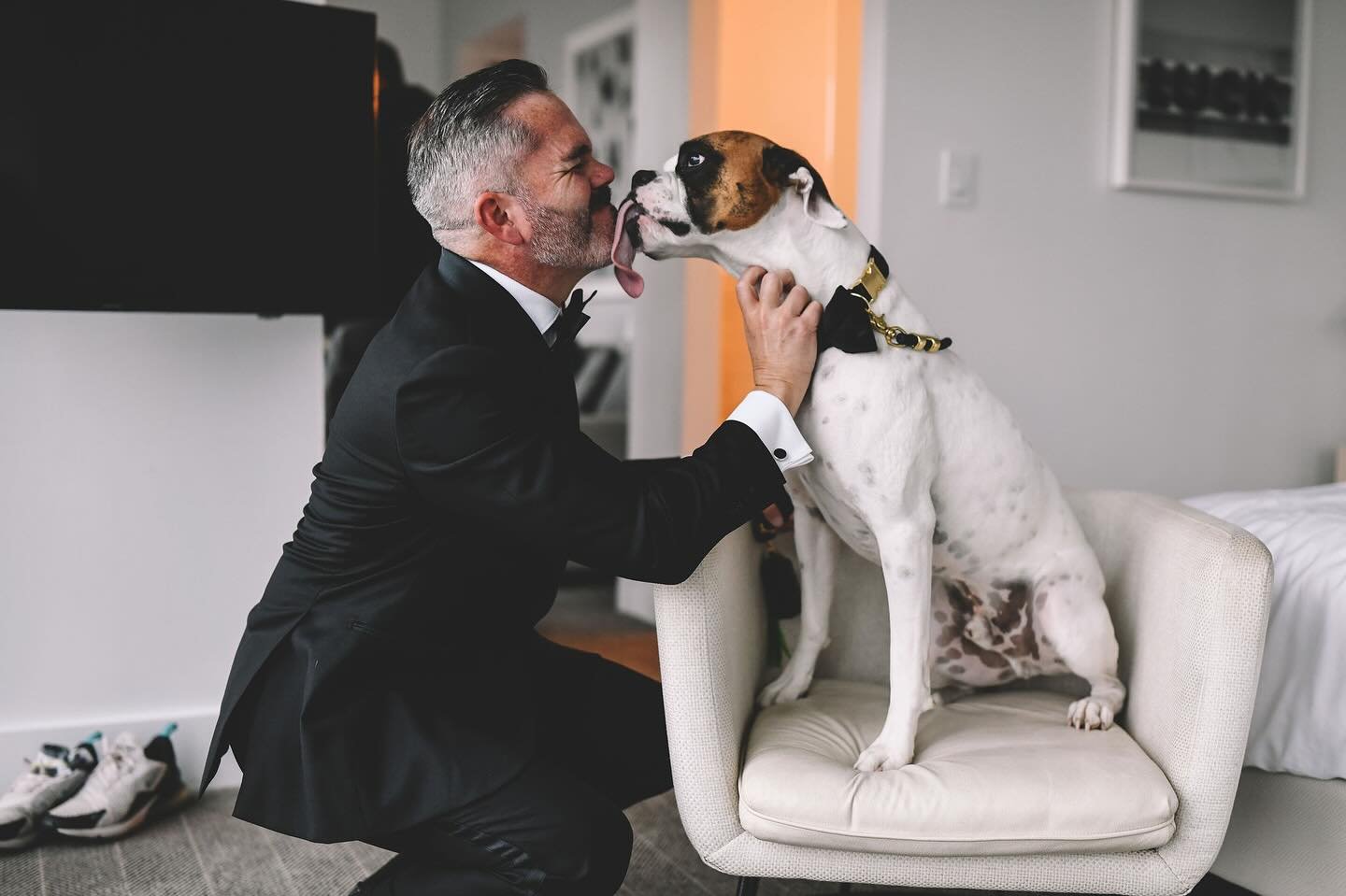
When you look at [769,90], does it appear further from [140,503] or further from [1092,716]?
[1092,716]

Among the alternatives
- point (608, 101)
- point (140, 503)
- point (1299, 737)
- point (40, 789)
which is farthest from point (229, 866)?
point (608, 101)

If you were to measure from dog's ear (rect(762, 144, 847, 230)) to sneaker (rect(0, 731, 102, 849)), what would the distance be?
5.77 feet

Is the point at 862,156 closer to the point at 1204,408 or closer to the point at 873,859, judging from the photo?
the point at 1204,408

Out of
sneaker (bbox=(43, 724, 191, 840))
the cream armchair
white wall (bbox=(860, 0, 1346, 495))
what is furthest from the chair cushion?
white wall (bbox=(860, 0, 1346, 495))

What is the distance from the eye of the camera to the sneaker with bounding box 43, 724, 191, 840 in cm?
209

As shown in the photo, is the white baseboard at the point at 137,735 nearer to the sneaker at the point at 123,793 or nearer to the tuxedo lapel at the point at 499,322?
the sneaker at the point at 123,793

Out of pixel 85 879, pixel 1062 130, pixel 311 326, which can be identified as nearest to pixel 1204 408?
pixel 1062 130

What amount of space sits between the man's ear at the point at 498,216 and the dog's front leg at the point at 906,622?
63 cm

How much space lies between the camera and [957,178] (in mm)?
2781

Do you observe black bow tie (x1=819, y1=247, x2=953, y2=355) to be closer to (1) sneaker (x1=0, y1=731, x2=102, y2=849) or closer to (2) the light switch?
(2) the light switch

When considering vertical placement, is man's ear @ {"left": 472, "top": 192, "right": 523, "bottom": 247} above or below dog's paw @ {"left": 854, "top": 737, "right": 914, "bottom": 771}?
above

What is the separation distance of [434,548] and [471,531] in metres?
Result: 0.05

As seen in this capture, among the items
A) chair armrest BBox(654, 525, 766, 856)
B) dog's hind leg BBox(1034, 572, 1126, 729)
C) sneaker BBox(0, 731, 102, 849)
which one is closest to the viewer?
chair armrest BBox(654, 525, 766, 856)

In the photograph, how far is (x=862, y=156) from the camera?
277 cm
